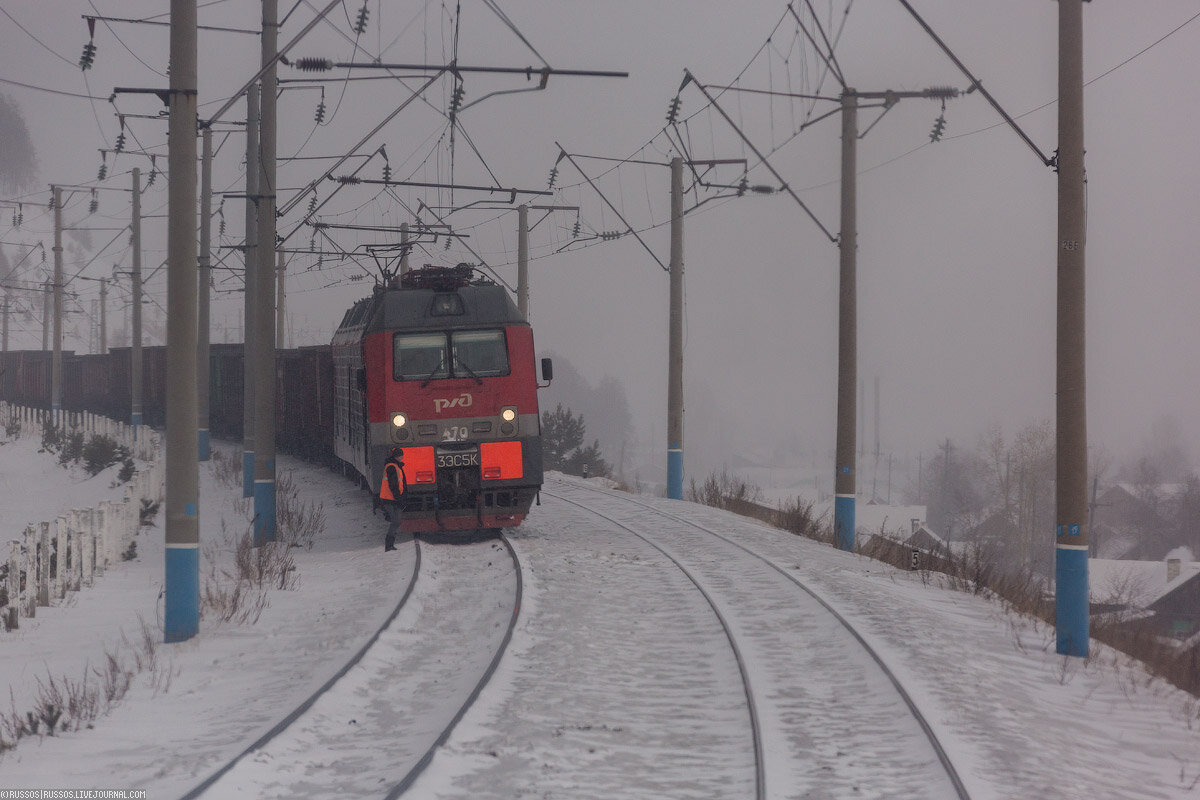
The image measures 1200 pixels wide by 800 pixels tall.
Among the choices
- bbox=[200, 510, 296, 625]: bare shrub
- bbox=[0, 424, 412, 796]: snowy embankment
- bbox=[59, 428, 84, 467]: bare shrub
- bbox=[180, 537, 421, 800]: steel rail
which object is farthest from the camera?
bbox=[59, 428, 84, 467]: bare shrub

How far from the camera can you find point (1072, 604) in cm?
962

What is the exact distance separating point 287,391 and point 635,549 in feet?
55.6

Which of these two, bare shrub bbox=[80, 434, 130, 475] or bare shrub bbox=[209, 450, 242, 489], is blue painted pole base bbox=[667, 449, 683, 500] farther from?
bare shrub bbox=[80, 434, 130, 475]

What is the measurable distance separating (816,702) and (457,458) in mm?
7738

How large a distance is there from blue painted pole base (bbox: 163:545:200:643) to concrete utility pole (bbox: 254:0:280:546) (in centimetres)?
628

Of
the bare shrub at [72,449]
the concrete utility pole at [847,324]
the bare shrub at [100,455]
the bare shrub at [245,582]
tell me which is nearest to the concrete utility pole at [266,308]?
the bare shrub at [245,582]

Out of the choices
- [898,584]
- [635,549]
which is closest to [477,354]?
[635,549]

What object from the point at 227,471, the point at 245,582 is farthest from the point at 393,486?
the point at 227,471

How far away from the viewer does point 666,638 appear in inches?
386

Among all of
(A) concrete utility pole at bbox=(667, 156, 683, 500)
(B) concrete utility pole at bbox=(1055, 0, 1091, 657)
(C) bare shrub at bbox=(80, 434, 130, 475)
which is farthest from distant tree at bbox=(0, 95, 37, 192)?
(B) concrete utility pole at bbox=(1055, 0, 1091, 657)

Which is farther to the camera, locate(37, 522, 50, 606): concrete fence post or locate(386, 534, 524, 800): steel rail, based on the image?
locate(37, 522, 50, 606): concrete fence post

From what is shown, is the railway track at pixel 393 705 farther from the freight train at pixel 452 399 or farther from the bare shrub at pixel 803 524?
the bare shrub at pixel 803 524

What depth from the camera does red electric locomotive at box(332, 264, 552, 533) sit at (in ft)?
48.0

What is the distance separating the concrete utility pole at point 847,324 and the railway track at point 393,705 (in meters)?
7.86
